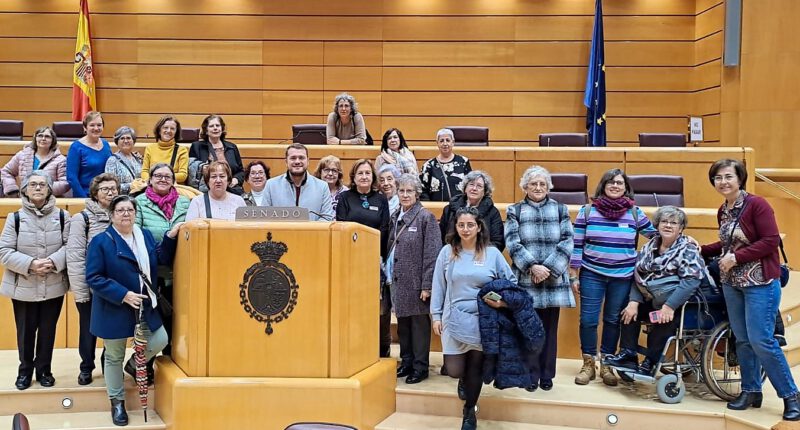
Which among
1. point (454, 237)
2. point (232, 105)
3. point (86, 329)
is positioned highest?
point (232, 105)

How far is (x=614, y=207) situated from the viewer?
4.69 m

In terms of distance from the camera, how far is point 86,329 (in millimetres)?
4645

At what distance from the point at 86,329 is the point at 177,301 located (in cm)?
62

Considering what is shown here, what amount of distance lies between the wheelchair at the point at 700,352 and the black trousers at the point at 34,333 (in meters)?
3.08

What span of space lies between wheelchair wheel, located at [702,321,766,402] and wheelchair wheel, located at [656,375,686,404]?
153 mm

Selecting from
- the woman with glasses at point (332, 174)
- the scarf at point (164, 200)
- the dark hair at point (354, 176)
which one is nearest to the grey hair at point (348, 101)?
the woman with glasses at point (332, 174)

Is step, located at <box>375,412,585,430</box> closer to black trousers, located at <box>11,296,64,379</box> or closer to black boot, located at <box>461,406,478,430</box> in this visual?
black boot, located at <box>461,406,478,430</box>

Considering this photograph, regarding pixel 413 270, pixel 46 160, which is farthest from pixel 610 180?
pixel 46 160

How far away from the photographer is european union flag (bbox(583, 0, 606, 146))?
1009 centimetres

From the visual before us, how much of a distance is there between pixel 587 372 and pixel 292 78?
6.97m

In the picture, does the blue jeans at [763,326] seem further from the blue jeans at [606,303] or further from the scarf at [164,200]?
the scarf at [164,200]

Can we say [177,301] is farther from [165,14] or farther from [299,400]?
[165,14]

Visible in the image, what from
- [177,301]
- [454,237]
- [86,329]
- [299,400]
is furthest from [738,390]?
[86,329]

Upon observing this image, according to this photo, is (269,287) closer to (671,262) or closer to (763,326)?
(671,262)
